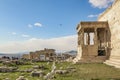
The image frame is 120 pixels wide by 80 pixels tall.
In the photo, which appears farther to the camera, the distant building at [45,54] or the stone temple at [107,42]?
the distant building at [45,54]

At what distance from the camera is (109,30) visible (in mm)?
33062

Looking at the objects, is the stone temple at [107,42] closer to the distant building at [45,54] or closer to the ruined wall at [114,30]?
the ruined wall at [114,30]

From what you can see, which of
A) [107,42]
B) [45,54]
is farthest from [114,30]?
[45,54]

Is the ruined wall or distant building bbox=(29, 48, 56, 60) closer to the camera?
the ruined wall

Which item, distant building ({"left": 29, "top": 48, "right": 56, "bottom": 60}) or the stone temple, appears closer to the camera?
the stone temple

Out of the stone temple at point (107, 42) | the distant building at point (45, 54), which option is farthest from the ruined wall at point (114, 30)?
the distant building at point (45, 54)

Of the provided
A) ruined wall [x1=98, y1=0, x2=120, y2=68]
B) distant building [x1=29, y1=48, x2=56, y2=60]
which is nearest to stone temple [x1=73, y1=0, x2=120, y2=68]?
ruined wall [x1=98, y1=0, x2=120, y2=68]

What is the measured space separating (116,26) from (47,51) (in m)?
32.8

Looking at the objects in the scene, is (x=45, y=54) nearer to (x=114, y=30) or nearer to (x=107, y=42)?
(x=107, y=42)

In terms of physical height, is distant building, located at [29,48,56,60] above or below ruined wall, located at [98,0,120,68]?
below

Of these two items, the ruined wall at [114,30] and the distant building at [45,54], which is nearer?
the ruined wall at [114,30]

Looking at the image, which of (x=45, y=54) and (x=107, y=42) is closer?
(x=107, y=42)

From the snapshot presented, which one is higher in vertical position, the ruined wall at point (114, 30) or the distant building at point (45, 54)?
the ruined wall at point (114, 30)

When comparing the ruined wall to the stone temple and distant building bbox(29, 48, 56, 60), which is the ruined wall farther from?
distant building bbox(29, 48, 56, 60)
